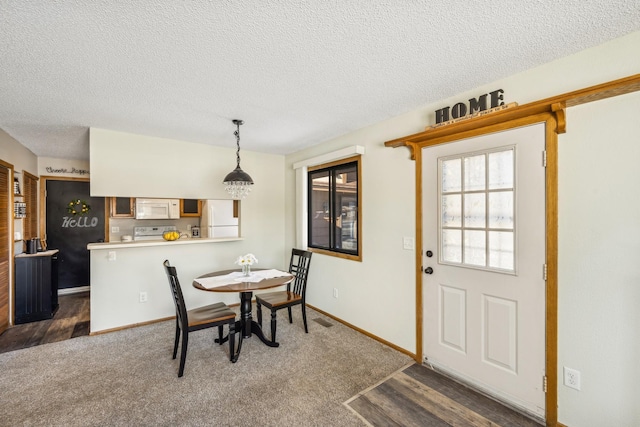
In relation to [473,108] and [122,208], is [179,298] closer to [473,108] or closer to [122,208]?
[473,108]

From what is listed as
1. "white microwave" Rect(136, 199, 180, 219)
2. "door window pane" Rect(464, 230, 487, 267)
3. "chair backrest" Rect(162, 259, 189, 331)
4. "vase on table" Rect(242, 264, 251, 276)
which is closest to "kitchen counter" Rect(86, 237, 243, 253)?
"vase on table" Rect(242, 264, 251, 276)

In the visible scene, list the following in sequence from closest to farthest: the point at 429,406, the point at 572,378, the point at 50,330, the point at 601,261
Result: the point at 601,261
the point at 572,378
the point at 429,406
the point at 50,330

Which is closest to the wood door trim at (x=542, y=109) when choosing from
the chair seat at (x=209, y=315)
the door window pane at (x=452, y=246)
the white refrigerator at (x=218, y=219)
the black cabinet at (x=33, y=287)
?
the door window pane at (x=452, y=246)

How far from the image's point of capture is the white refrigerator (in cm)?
523

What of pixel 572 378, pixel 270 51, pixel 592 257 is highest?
pixel 270 51

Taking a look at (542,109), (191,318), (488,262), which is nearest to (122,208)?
(191,318)

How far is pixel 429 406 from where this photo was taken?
2062 mm

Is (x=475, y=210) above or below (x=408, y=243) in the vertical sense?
above

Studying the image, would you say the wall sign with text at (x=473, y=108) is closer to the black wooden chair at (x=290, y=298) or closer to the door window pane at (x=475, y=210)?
the door window pane at (x=475, y=210)

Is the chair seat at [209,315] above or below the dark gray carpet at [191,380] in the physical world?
above

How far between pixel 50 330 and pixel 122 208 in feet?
7.04

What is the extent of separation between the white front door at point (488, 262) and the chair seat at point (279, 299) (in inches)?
54.5

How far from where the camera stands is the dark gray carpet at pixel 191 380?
77.2 inches

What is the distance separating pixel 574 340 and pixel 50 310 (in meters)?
5.54
